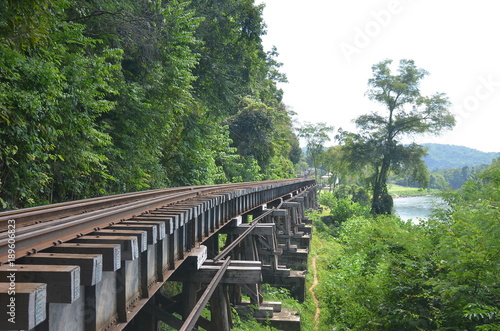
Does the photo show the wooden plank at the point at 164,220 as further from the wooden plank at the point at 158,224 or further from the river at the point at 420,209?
the river at the point at 420,209

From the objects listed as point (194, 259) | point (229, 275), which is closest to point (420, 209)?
point (229, 275)

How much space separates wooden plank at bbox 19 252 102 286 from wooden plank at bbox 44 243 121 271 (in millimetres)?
232

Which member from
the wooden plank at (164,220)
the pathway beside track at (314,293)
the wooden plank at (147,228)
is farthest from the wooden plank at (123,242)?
the pathway beside track at (314,293)

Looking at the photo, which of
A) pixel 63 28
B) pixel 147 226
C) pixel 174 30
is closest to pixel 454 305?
pixel 147 226

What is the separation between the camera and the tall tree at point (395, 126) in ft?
121

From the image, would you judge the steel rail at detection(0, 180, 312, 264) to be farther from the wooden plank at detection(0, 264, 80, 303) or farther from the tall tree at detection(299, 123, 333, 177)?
the tall tree at detection(299, 123, 333, 177)

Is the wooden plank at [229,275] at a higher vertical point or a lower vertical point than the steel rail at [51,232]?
lower

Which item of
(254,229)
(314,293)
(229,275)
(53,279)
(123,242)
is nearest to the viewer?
(53,279)

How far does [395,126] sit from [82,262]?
39.3m

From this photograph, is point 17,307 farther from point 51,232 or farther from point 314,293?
point 314,293

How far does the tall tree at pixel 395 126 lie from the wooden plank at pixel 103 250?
122ft

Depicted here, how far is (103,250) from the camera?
2812mm

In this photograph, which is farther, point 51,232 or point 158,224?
point 158,224

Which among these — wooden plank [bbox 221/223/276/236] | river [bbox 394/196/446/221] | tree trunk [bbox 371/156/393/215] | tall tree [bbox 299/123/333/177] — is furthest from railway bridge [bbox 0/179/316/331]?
tall tree [bbox 299/123/333/177]
